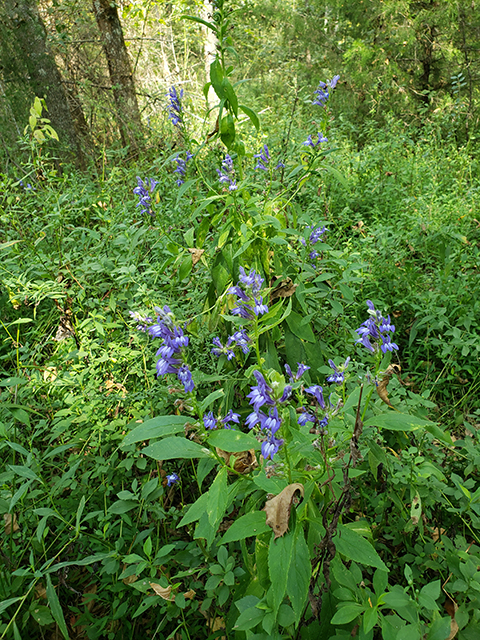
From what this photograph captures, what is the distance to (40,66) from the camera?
16.0 feet

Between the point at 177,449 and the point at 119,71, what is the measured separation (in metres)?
6.39

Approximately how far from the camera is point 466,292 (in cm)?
261

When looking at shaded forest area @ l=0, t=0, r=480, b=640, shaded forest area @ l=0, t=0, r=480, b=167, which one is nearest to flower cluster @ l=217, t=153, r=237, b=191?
shaded forest area @ l=0, t=0, r=480, b=640

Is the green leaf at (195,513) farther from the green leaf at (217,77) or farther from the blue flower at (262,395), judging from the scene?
the green leaf at (217,77)

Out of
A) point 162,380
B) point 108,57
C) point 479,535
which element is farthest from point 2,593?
point 108,57

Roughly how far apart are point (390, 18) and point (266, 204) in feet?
18.8

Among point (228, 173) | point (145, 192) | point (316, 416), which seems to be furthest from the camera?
point (145, 192)

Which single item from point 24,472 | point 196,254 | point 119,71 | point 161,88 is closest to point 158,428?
point 24,472

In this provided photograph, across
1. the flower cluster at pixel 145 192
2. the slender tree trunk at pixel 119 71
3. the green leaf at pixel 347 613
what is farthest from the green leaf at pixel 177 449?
the slender tree trunk at pixel 119 71

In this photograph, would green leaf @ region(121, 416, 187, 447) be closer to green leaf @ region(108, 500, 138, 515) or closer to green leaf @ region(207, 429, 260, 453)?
green leaf @ region(207, 429, 260, 453)

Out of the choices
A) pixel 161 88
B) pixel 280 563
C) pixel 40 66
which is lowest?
pixel 280 563

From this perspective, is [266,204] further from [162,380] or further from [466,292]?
[466,292]

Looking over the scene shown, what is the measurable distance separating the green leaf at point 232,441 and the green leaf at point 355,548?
0.35 m

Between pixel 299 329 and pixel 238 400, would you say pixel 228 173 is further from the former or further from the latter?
pixel 238 400
